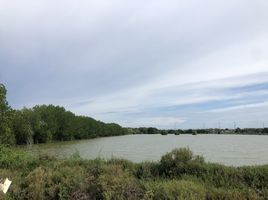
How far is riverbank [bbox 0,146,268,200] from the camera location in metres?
7.02

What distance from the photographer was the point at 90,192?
8047mm

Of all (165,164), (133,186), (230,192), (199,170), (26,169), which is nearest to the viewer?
(230,192)

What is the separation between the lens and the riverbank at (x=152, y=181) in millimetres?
7020

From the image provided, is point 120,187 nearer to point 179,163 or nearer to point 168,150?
point 179,163

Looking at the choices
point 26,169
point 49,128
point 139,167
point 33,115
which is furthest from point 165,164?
point 49,128

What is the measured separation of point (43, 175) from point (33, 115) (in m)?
89.5

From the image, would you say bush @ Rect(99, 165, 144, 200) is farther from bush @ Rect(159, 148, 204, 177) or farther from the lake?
the lake

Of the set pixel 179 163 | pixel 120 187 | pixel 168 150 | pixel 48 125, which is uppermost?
pixel 48 125

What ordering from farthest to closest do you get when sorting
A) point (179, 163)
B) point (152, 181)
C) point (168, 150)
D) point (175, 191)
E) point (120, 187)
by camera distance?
point (168, 150), point (179, 163), point (152, 181), point (120, 187), point (175, 191)

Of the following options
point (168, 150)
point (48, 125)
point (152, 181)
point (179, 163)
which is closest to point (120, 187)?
point (152, 181)

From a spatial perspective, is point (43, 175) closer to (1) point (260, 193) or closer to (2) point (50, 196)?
(2) point (50, 196)

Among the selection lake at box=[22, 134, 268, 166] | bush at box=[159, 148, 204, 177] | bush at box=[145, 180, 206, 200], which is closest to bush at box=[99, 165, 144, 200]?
bush at box=[145, 180, 206, 200]

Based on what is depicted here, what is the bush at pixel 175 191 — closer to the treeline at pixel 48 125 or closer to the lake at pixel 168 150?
the lake at pixel 168 150

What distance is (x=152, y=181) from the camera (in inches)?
333
